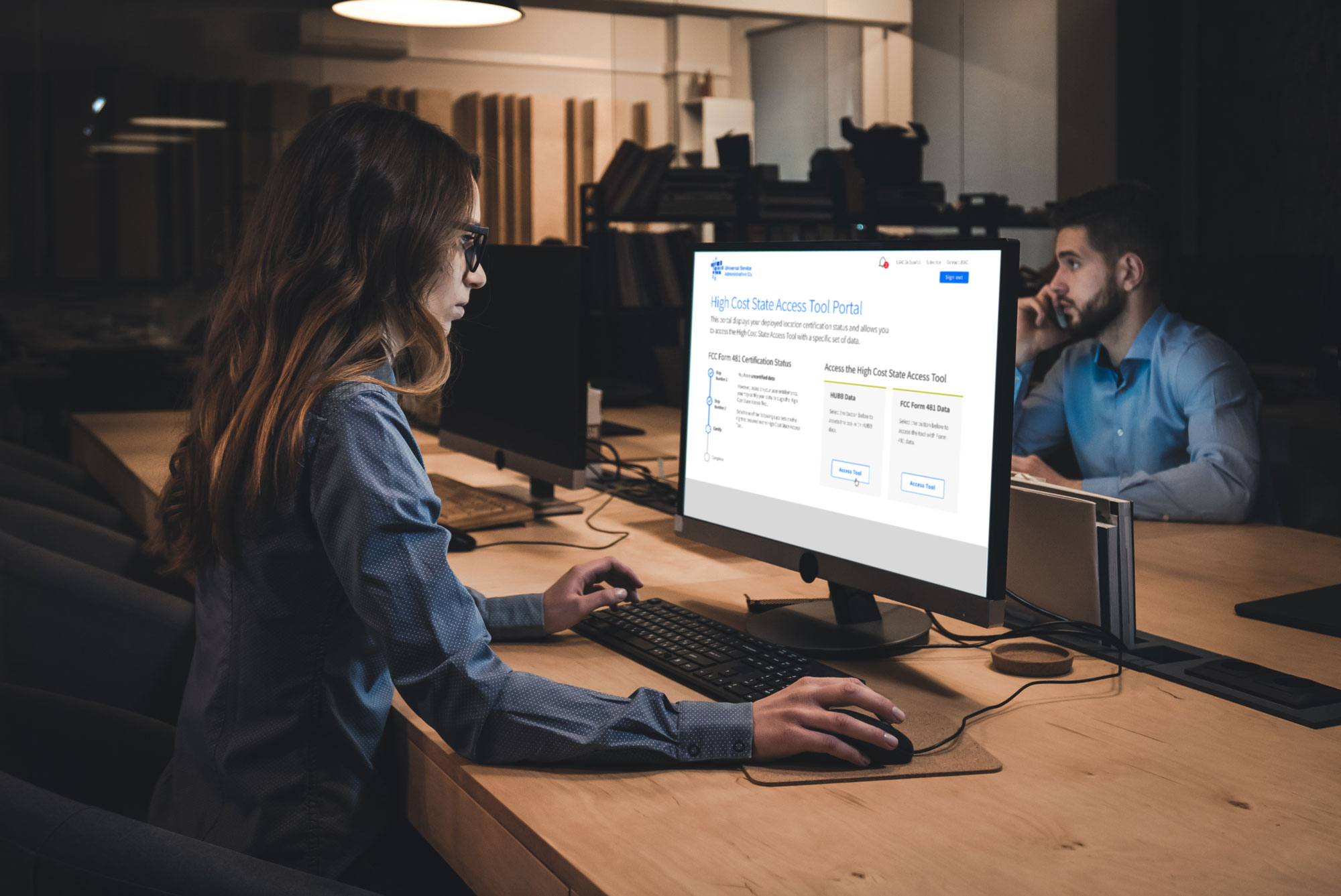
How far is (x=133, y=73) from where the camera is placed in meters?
4.01

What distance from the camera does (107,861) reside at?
82 cm

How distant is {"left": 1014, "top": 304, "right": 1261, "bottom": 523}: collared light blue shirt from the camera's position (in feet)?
6.59

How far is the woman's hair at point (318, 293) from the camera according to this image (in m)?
1.03

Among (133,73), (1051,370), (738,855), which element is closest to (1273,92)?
(1051,370)

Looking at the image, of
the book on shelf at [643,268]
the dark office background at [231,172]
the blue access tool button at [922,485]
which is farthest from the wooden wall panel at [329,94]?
the blue access tool button at [922,485]

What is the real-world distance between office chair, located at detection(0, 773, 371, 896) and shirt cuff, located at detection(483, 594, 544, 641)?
17.5 inches

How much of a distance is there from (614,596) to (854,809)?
53 centimetres

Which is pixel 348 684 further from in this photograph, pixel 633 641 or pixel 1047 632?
pixel 1047 632

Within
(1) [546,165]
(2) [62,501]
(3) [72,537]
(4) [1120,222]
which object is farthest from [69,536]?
(1) [546,165]

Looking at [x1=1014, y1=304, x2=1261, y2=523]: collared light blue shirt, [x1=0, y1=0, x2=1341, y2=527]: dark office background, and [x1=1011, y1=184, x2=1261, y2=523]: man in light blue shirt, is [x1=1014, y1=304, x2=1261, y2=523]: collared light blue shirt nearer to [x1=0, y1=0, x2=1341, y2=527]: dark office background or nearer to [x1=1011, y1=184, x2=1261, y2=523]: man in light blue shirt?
[x1=1011, y1=184, x2=1261, y2=523]: man in light blue shirt

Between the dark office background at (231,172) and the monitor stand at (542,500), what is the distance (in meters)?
1.58

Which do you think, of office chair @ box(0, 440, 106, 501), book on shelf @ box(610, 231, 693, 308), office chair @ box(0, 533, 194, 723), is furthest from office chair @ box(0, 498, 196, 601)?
book on shelf @ box(610, 231, 693, 308)

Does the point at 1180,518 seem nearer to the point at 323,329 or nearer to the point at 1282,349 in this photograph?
the point at 1282,349

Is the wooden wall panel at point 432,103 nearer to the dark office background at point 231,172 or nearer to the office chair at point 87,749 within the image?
the dark office background at point 231,172
